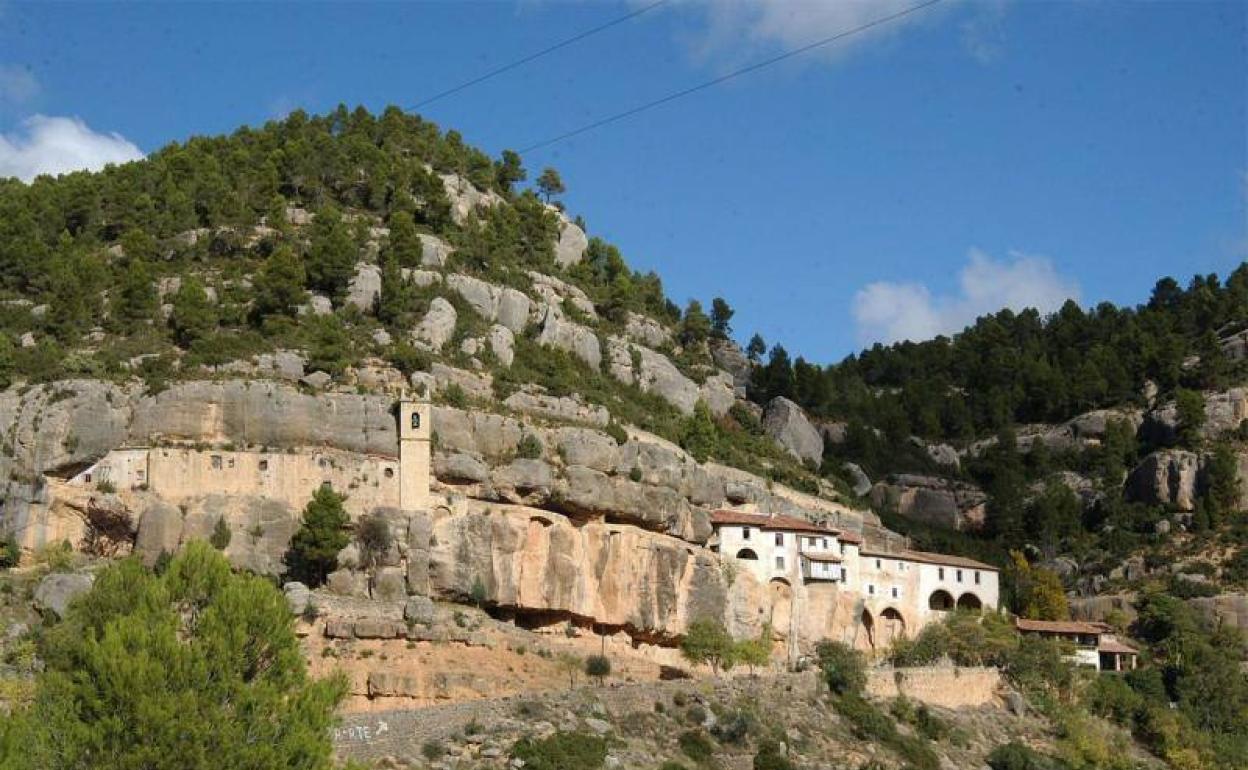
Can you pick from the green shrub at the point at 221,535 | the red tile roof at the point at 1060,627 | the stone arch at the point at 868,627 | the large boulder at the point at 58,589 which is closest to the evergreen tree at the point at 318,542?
the green shrub at the point at 221,535

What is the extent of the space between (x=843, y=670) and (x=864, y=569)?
11485 mm

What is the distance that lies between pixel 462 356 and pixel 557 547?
14.4 meters

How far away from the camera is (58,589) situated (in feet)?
211

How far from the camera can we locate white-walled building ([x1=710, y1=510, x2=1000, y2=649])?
85.6m

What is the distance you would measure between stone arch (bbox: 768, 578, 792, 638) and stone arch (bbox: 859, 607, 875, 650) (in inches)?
216

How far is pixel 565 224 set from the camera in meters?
118

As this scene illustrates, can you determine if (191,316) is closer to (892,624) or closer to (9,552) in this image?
(9,552)

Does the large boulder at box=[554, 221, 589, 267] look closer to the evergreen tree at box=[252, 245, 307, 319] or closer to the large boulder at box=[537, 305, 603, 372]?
the large boulder at box=[537, 305, 603, 372]

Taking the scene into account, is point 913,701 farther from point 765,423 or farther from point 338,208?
point 338,208

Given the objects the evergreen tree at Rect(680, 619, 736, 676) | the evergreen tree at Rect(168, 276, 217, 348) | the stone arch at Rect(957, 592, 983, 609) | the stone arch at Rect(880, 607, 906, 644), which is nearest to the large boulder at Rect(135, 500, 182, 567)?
the evergreen tree at Rect(168, 276, 217, 348)

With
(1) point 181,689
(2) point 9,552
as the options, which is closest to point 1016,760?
(2) point 9,552

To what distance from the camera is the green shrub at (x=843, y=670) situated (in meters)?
78.9

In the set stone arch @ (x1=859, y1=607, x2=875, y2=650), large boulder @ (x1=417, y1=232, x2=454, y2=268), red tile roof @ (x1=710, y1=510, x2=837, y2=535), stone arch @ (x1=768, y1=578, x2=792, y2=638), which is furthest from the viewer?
large boulder @ (x1=417, y1=232, x2=454, y2=268)

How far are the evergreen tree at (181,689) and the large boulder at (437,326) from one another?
43.1 meters
